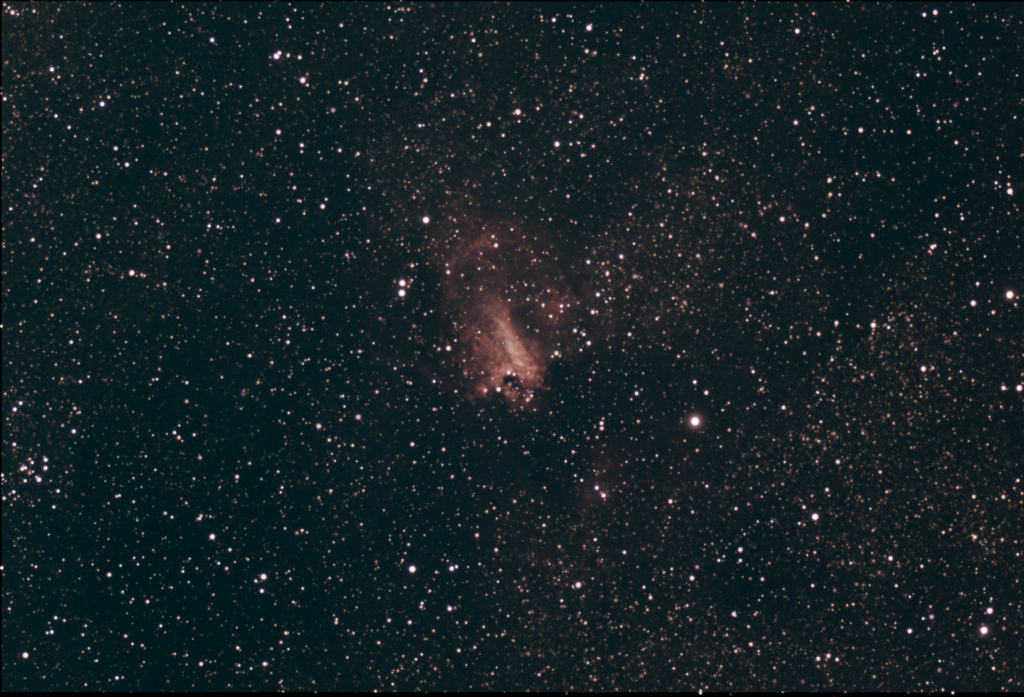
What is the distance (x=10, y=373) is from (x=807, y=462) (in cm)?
85

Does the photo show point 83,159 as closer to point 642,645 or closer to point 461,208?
point 461,208

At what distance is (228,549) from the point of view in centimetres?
50

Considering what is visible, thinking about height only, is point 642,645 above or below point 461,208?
below

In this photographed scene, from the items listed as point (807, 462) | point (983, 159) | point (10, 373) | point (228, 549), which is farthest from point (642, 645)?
point (10, 373)

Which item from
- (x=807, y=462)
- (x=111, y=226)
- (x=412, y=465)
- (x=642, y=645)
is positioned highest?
(x=111, y=226)

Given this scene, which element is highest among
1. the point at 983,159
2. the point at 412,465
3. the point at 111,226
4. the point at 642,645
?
the point at 111,226

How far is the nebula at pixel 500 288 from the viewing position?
0.49m

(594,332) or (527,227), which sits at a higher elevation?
(527,227)

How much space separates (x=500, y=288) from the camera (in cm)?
49

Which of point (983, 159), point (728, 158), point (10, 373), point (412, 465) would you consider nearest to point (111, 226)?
point (10, 373)

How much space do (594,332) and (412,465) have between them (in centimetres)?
24

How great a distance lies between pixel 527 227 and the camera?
490mm

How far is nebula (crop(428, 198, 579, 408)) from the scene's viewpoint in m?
0.49

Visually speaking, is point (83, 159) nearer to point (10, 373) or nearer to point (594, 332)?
point (10, 373)
